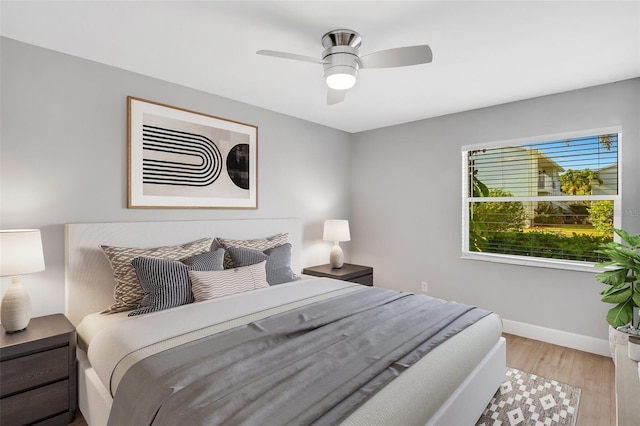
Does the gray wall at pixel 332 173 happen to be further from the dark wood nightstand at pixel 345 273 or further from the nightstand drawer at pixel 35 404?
the nightstand drawer at pixel 35 404

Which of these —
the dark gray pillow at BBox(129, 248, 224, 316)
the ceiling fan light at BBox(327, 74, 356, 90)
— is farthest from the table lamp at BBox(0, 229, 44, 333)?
the ceiling fan light at BBox(327, 74, 356, 90)

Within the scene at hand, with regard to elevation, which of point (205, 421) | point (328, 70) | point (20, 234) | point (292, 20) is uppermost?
point (292, 20)

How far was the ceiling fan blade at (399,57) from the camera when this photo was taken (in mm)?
1854

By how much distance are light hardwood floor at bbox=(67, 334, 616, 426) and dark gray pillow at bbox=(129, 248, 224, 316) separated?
79cm

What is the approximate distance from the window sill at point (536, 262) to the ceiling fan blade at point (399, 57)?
238cm

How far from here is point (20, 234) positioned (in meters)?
1.94

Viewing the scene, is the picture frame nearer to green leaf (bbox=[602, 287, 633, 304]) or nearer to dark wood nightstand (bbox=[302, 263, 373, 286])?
dark wood nightstand (bbox=[302, 263, 373, 286])

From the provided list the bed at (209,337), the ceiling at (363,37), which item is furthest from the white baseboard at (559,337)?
the ceiling at (363,37)

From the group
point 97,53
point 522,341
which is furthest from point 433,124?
point 97,53

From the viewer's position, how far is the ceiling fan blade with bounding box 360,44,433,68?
185 centimetres

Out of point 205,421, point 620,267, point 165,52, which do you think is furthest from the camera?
point 620,267

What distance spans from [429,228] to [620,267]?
1821 mm

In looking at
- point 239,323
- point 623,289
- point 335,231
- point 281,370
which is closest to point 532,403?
point 623,289

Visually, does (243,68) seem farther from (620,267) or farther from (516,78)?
(620,267)
